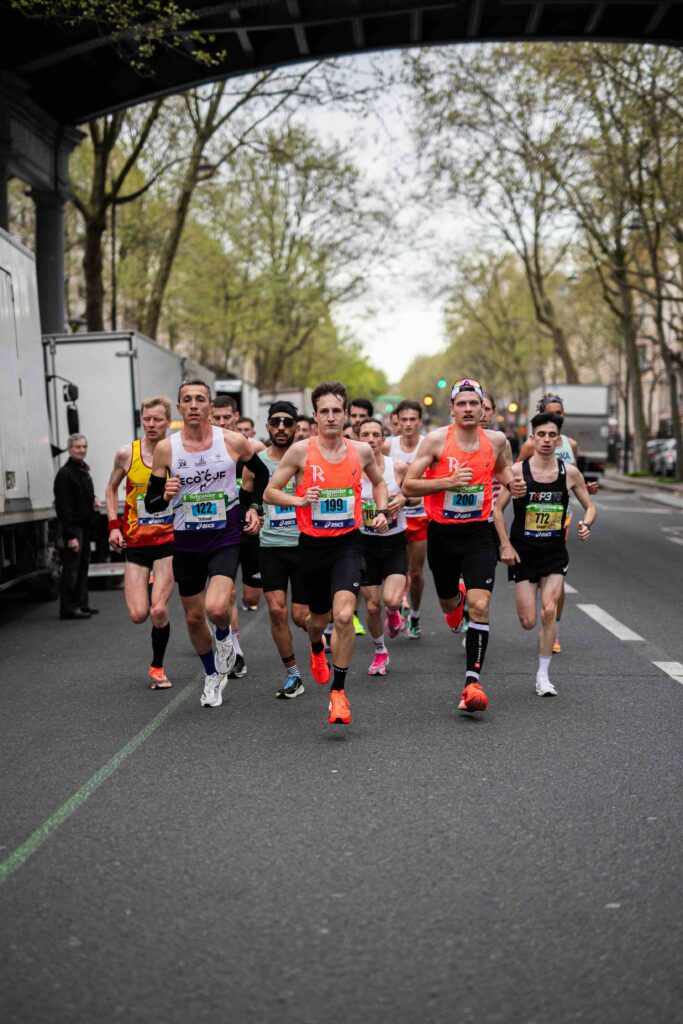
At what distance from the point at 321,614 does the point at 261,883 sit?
3216 mm

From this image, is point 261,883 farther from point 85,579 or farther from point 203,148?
point 203,148

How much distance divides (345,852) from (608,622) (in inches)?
278

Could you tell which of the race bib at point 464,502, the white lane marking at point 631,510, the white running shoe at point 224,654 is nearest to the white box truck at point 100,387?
the white running shoe at point 224,654

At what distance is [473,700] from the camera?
22.9 feet

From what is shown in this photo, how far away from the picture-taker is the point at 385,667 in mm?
8789

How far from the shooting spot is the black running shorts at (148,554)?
330 inches

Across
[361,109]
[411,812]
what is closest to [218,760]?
[411,812]

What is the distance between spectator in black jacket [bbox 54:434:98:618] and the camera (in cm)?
1203

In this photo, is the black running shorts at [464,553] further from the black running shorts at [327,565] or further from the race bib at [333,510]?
the race bib at [333,510]

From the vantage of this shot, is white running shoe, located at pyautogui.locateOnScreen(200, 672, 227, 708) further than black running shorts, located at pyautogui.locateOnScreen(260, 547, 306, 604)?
No

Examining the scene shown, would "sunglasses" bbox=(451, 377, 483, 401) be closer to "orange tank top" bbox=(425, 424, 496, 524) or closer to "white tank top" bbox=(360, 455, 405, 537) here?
"orange tank top" bbox=(425, 424, 496, 524)

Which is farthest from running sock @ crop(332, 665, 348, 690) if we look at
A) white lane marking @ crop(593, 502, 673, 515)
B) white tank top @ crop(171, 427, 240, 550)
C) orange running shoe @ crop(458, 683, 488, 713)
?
white lane marking @ crop(593, 502, 673, 515)

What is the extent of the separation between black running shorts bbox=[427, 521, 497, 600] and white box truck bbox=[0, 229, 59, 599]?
4588 millimetres

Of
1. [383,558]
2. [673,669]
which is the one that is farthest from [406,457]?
[673,669]
